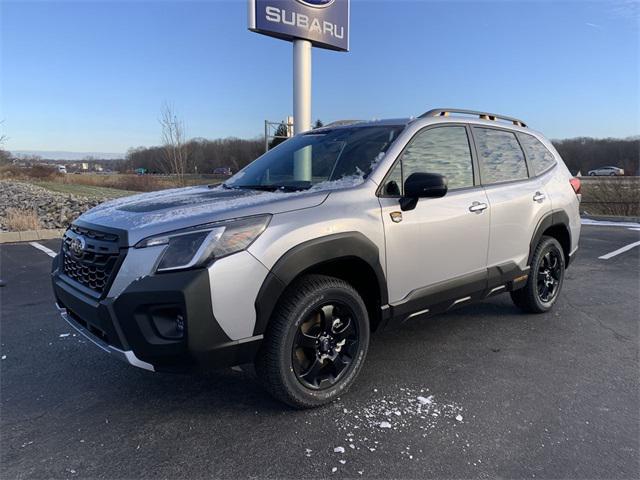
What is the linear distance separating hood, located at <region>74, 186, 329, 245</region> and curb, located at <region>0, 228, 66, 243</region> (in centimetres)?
785

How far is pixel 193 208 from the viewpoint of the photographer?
2.72 m

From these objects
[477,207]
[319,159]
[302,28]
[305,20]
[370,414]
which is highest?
[305,20]

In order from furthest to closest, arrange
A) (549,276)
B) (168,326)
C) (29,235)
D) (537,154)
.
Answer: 1. (29,235)
2. (549,276)
3. (537,154)
4. (168,326)

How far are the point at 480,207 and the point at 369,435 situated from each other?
2.02 metres

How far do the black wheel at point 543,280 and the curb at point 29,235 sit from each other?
948cm

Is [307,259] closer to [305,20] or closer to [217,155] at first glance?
[305,20]

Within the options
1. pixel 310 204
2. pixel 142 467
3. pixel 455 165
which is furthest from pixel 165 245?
pixel 455 165

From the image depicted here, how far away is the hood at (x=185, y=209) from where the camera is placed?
8.09 ft

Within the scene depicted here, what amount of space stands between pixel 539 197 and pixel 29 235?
9797 mm

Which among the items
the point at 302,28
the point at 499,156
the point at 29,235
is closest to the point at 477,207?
the point at 499,156

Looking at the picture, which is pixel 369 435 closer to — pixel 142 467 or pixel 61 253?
pixel 142 467

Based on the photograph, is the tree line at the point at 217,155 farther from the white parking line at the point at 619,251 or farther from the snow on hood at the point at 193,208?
the snow on hood at the point at 193,208

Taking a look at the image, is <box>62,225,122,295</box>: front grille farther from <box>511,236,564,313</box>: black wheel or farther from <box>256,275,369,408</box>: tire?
<box>511,236,564,313</box>: black wheel

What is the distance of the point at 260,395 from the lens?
122 inches
